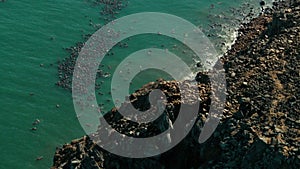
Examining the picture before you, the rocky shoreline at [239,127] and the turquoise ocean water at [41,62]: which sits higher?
the turquoise ocean water at [41,62]

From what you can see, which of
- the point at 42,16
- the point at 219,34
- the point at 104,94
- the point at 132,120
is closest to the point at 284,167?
the point at 132,120

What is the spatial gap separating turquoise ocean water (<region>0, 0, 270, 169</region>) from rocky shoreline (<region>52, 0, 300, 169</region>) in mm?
16061

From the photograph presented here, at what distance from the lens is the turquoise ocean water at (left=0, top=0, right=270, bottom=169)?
60750 millimetres

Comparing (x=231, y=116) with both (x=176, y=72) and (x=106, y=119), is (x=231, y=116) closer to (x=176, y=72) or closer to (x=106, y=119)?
(x=106, y=119)

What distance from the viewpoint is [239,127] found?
38.7 m

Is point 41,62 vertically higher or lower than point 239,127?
higher

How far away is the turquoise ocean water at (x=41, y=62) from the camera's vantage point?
60750 mm

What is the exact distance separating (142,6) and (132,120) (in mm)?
59107

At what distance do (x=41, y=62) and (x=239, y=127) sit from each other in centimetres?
4869

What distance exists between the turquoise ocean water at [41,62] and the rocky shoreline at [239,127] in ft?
52.7

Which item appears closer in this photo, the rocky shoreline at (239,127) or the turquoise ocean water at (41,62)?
the rocky shoreline at (239,127)

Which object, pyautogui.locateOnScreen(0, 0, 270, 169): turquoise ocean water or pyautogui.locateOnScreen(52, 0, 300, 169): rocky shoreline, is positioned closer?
pyautogui.locateOnScreen(52, 0, 300, 169): rocky shoreline

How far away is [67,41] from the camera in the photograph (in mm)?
82875

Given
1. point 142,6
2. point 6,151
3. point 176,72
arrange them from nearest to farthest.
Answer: point 6,151, point 176,72, point 142,6
